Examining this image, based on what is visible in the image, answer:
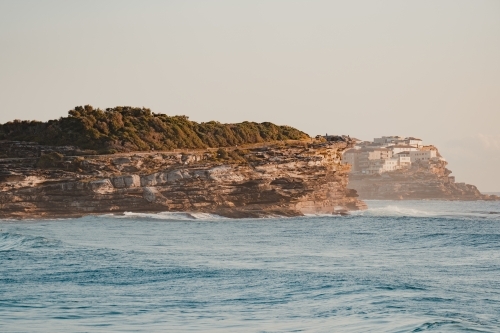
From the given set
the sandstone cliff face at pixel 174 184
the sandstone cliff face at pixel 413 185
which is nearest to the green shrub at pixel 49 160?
the sandstone cliff face at pixel 174 184

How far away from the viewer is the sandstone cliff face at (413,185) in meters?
173

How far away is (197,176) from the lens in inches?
2667

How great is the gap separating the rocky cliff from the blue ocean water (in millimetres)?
135584

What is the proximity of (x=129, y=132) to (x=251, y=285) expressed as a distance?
185 feet

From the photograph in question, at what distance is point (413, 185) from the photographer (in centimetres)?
17500

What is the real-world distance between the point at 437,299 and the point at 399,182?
15933 centimetres

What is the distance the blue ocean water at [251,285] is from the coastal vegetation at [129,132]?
116 ft

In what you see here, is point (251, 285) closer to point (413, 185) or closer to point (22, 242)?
point (22, 242)

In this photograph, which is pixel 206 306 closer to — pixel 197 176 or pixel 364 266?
pixel 364 266

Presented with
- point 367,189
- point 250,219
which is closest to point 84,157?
point 250,219

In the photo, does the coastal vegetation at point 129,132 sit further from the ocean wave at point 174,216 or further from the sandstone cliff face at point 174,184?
the ocean wave at point 174,216

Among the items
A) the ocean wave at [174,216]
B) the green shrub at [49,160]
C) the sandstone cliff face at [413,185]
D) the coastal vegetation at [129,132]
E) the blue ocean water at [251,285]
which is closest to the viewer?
the blue ocean water at [251,285]

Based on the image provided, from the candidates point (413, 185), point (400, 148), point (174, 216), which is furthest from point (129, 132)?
point (400, 148)

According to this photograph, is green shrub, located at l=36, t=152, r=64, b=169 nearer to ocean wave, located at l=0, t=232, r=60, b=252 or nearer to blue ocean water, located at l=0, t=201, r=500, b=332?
ocean wave, located at l=0, t=232, r=60, b=252
